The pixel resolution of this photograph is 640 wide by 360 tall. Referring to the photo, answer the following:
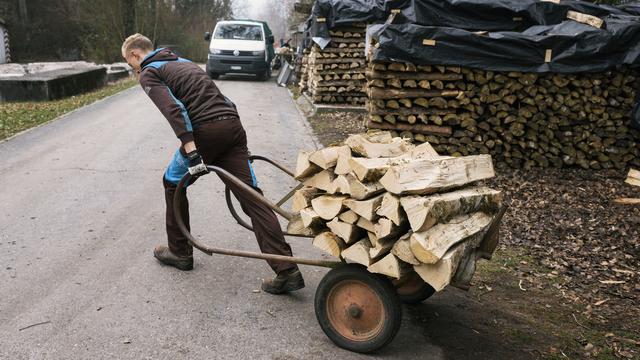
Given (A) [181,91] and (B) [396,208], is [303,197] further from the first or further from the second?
(A) [181,91]

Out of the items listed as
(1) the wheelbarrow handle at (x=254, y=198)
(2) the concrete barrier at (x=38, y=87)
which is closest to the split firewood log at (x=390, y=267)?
(1) the wheelbarrow handle at (x=254, y=198)

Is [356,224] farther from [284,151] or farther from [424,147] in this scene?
[284,151]

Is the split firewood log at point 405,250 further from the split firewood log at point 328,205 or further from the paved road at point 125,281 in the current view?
the paved road at point 125,281

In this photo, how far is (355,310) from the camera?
3.35 m

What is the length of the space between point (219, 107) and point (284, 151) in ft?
16.5

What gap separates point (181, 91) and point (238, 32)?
17646 millimetres

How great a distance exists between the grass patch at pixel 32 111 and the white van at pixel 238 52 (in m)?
4.96

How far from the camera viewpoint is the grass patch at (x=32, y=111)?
10.3 metres

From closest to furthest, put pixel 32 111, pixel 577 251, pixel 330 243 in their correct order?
pixel 330 243
pixel 577 251
pixel 32 111

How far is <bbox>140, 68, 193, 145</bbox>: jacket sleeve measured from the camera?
3797 mm

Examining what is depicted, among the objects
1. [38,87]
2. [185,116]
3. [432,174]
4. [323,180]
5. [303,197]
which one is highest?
[185,116]

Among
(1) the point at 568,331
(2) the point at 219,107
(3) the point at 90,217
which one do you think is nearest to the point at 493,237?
(1) the point at 568,331

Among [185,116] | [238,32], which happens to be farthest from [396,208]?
[238,32]

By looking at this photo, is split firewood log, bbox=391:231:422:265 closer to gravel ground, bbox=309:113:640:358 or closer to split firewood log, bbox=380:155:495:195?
split firewood log, bbox=380:155:495:195
